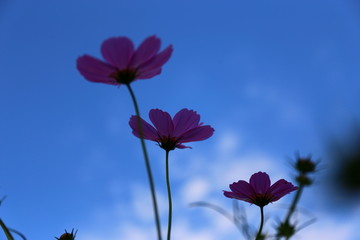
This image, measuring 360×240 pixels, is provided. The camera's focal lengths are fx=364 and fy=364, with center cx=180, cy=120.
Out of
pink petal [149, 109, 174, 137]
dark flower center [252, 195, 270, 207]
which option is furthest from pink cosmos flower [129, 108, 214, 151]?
dark flower center [252, 195, 270, 207]

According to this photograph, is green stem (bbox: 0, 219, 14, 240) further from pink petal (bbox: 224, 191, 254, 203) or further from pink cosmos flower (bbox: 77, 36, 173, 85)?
pink petal (bbox: 224, 191, 254, 203)

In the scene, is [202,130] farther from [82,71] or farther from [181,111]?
[82,71]

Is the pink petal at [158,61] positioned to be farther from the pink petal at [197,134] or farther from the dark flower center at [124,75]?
the pink petal at [197,134]

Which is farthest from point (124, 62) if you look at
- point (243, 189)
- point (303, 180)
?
point (303, 180)

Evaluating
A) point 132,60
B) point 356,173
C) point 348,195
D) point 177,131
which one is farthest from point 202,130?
point 348,195

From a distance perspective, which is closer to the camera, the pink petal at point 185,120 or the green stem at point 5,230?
the green stem at point 5,230

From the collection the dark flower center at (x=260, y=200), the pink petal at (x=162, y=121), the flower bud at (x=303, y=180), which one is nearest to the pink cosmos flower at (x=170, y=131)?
the pink petal at (x=162, y=121)
